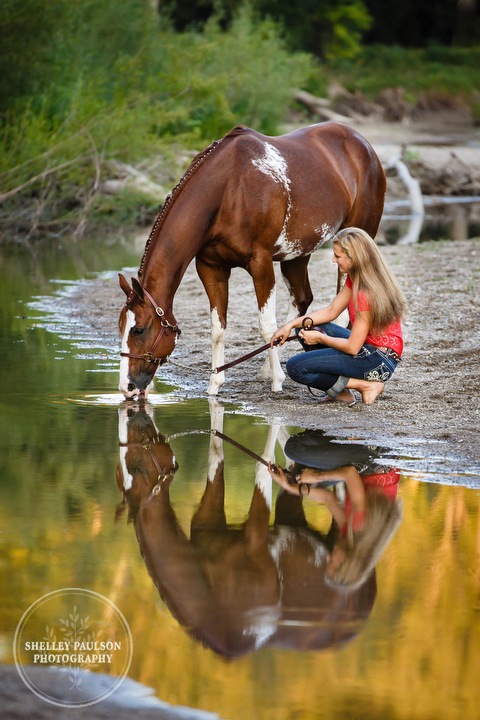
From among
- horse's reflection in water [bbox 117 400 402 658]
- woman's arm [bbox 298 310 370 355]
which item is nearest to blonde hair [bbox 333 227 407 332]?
woman's arm [bbox 298 310 370 355]

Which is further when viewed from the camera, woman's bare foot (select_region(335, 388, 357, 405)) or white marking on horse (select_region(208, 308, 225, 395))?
white marking on horse (select_region(208, 308, 225, 395))

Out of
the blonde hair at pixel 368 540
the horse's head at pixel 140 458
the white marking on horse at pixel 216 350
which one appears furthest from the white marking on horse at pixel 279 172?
the blonde hair at pixel 368 540

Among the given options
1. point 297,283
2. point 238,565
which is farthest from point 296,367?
point 238,565

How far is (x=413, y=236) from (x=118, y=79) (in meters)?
7.55

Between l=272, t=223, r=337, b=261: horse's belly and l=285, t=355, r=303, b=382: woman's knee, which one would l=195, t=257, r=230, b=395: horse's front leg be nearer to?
l=272, t=223, r=337, b=261: horse's belly

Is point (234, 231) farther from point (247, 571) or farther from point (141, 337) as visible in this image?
point (247, 571)

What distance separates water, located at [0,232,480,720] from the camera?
11.8 feet

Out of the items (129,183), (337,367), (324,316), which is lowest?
(129,183)

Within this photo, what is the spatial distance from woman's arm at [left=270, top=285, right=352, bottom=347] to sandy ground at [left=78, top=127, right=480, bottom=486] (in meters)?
0.47

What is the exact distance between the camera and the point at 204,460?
6.31m

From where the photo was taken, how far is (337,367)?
7477 mm

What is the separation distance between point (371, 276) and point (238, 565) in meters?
3.24

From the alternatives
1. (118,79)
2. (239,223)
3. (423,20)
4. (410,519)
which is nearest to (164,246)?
(239,223)

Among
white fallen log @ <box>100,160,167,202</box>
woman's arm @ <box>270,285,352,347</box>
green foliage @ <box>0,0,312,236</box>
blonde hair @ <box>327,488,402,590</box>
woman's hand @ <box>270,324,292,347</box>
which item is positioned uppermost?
blonde hair @ <box>327,488,402,590</box>
